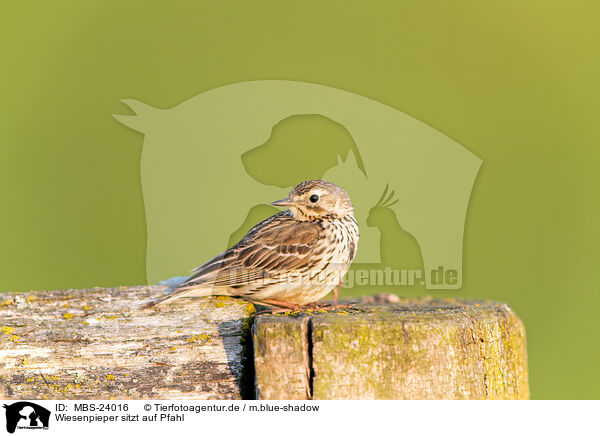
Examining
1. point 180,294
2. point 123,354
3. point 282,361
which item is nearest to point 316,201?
point 180,294

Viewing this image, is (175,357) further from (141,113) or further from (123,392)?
(141,113)

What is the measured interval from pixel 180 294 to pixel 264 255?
114cm

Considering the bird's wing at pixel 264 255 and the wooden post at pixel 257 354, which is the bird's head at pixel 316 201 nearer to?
the bird's wing at pixel 264 255

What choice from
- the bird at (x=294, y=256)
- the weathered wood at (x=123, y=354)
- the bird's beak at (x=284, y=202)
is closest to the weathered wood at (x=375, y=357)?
the weathered wood at (x=123, y=354)

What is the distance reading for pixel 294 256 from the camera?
5.55 m

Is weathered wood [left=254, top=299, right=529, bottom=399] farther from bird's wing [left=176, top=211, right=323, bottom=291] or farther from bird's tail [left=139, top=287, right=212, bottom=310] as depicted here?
bird's wing [left=176, top=211, right=323, bottom=291]

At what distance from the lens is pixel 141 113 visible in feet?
21.5

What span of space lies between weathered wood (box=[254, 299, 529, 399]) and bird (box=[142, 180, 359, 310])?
163 centimetres

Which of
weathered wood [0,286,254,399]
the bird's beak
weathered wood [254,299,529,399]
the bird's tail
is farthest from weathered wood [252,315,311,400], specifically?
the bird's beak

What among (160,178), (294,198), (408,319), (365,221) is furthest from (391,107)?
(408,319)

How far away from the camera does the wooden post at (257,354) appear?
3.28 m

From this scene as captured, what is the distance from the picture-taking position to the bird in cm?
522

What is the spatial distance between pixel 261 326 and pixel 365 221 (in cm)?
327

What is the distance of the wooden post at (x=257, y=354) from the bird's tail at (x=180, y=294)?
0.15m
